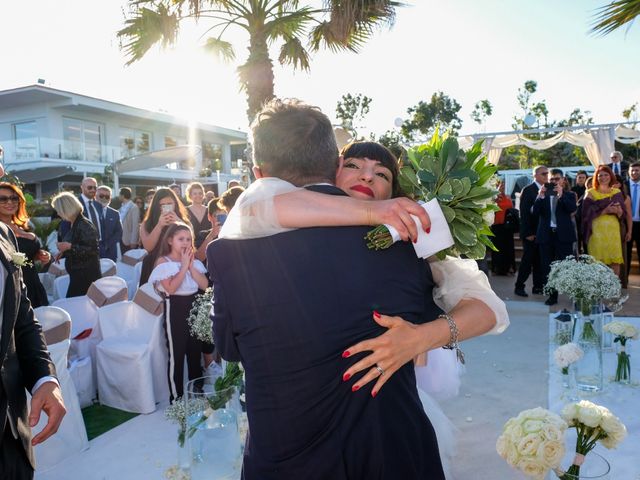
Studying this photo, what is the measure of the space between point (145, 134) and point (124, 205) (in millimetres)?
19660

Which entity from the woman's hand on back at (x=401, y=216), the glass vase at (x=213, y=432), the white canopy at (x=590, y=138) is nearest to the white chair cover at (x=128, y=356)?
the glass vase at (x=213, y=432)

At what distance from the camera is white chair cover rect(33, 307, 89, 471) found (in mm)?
3324

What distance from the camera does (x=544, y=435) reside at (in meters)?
1.78

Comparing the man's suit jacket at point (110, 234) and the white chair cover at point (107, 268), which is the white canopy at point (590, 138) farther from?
the white chair cover at point (107, 268)

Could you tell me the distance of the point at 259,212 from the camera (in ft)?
4.30

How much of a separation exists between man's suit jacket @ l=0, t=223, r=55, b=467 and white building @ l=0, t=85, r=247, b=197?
18.1 meters

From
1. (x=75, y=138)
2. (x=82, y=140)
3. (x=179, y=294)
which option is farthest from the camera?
(x=82, y=140)

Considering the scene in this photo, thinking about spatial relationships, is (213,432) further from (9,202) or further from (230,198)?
(9,202)

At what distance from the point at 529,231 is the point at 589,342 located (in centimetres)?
439

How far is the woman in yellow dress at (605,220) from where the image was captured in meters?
7.85

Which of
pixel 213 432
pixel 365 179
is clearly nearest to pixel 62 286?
pixel 213 432

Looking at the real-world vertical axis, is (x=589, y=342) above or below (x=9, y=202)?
below

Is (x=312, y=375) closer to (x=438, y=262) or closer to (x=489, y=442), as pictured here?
(x=438, y=262)

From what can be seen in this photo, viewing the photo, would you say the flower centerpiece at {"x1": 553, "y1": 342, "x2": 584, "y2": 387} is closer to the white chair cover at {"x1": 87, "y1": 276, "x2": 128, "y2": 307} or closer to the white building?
the white chair cover at {"x1": 87, "y1": 276, "x2": 128, "y2": 307}
